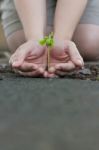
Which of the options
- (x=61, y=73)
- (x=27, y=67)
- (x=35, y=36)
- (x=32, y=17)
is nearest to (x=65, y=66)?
(x=61, y=73)

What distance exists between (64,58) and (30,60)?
0.14m

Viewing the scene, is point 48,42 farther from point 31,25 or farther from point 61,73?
point 31,25

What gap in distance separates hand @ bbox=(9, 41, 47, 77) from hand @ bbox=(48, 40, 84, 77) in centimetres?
4

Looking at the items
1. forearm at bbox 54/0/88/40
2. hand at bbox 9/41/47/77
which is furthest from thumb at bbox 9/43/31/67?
forearm at bbox 54/0/88/40

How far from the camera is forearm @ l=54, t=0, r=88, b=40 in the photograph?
1.66 metres

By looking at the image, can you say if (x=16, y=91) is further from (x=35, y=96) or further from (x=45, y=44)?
(x=45, y=44)

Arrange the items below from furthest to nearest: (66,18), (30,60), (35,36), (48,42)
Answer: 1. (66,18)
2. (35,36)
3. (30,60)
4. (48,42)

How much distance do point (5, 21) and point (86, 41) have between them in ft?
1.73

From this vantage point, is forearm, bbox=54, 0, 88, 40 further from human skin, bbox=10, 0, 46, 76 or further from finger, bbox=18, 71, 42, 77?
finger, bbox=18, 71, 42, 77

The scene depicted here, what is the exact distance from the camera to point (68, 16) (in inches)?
66.9

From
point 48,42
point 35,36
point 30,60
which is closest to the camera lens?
point 48,42

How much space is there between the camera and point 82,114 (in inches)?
27.8

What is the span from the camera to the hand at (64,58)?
136 centimetres

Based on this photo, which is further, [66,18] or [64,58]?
[66,18]
